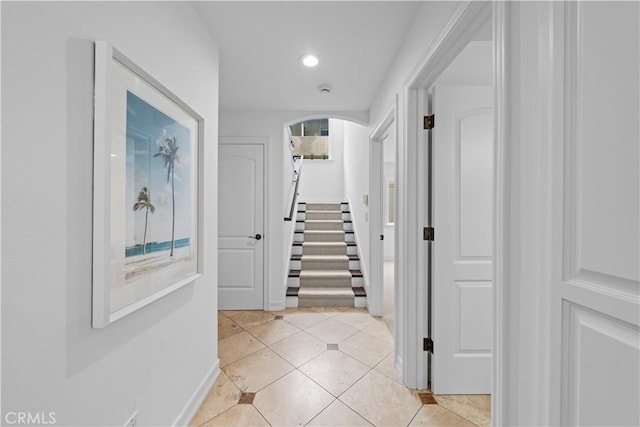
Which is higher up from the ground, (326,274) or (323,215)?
(323,215)

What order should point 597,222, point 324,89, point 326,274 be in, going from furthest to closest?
point 326,274
point 324,89
point 597,222

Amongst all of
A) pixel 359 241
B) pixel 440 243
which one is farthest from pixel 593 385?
pixel 359 241

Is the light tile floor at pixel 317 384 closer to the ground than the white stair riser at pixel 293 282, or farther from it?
closer to the ground

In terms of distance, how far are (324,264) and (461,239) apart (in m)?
2.51

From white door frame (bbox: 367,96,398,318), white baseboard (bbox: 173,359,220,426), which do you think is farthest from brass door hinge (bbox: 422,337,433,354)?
white baseboard (bbox: 173,359,220,426)

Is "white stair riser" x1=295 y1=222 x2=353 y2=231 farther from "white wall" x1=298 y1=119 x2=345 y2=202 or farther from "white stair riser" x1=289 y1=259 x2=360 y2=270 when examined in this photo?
"white wall" x1=298 y1=119 x2=345 y2=202

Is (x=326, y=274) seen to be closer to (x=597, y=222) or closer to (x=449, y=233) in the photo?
(x=449, y=233)

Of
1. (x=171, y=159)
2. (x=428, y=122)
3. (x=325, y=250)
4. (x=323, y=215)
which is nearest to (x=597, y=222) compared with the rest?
(x=428, y=122)

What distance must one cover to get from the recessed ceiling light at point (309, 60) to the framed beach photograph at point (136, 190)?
1103 millimetres

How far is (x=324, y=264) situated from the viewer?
4.14 meters

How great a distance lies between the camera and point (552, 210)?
75cm

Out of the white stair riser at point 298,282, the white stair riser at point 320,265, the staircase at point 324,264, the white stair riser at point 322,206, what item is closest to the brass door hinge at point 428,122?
the staircase at point 324,264

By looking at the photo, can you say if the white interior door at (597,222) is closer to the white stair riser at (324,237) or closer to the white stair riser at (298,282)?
the white stair riser at (298,282)

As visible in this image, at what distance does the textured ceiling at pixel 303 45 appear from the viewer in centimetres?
170
